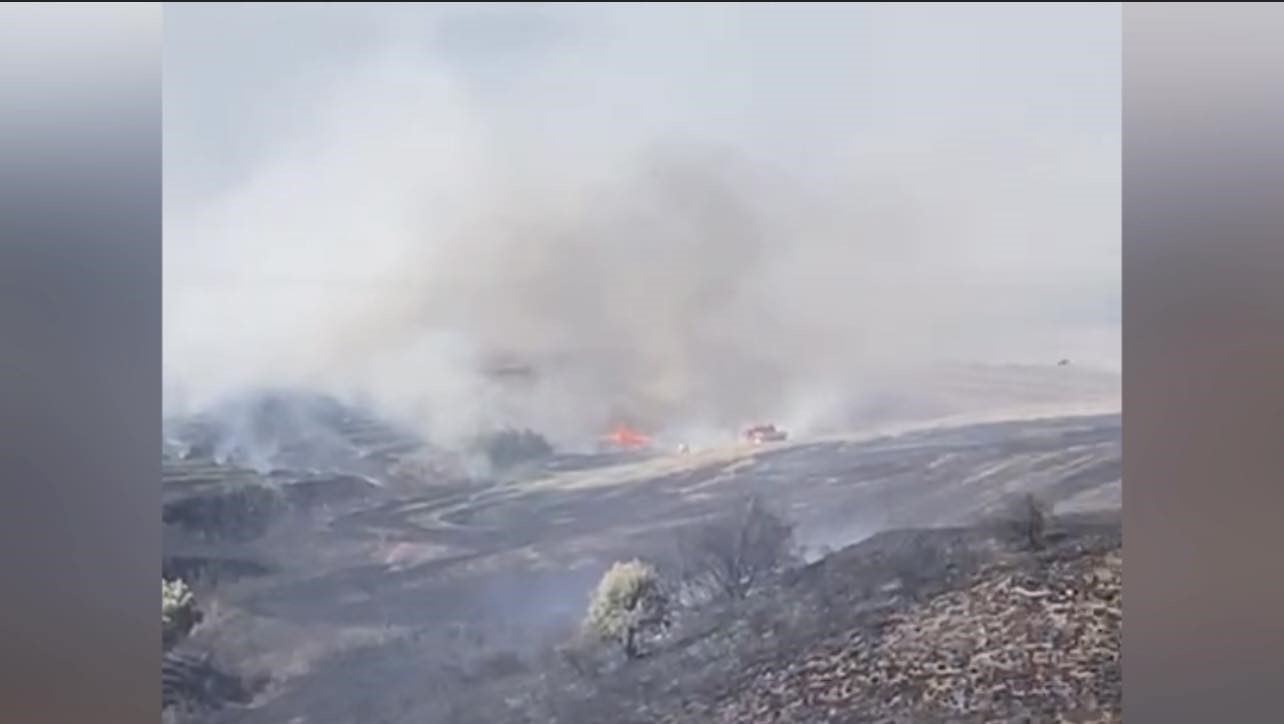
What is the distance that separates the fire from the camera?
1975 millimetres

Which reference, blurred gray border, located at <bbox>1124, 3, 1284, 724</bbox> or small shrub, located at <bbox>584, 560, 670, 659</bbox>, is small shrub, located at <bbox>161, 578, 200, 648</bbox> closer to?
small shrub, located at <bbox>584, 560, 670, 659</bbox>

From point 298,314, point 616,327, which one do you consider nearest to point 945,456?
point 616,327

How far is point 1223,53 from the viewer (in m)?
1.91

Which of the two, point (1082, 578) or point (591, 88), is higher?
point (591, 88)

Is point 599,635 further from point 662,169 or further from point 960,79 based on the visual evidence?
point 960,79

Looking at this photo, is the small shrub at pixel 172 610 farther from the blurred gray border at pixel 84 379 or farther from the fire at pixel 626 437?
the fire at pixel 626 437

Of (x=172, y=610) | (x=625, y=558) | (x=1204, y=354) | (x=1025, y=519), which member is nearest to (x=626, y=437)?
(x=625, y=558)

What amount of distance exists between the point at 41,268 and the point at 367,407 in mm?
595

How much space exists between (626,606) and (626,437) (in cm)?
29

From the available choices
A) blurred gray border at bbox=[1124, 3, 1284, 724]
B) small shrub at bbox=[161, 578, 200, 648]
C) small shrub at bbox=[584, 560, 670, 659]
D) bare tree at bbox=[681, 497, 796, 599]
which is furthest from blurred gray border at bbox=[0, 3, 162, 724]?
blurred gray border at bbox=[1124, 3, 1284, 724]

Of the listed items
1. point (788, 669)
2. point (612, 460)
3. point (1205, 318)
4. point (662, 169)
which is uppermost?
point (662, 169)

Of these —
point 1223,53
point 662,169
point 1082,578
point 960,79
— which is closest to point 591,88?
point 662,169

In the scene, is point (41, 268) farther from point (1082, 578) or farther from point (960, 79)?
point (1082, 578)

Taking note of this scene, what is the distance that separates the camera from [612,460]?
1.98 meters
